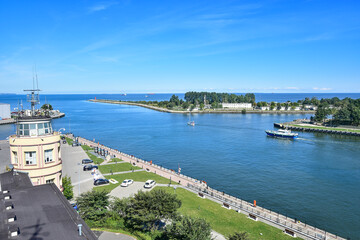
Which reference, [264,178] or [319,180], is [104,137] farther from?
[319,180]

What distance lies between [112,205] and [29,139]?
12.3m

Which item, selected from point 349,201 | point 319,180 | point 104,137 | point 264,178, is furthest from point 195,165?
point 104,137

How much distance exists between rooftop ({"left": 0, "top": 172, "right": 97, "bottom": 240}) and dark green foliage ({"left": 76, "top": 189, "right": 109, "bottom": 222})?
6682 millimetres

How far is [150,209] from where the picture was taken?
2630 cm

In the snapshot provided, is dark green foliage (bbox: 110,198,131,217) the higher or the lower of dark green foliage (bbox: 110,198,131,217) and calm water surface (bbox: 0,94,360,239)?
the higher

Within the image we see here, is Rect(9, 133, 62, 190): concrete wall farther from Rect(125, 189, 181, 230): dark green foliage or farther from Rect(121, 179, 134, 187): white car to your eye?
Rect(121, 179, 134, 187): white car

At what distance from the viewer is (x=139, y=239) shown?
2516 cm

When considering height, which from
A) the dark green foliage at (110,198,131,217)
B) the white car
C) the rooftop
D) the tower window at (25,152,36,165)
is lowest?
the white car

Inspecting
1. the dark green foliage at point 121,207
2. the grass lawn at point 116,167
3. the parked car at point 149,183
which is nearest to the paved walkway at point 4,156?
the grass lawn at point 116,167

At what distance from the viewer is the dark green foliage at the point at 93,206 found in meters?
27.4

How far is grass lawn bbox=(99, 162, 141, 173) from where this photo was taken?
2016 inches

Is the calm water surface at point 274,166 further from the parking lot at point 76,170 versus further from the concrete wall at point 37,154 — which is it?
the concrete wall at point 37,154

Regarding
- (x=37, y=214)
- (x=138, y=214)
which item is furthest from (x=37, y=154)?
(x=138, y=214)

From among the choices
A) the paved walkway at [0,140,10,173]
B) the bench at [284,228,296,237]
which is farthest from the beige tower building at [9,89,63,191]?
the paved walkway at [0,140,10,173]
